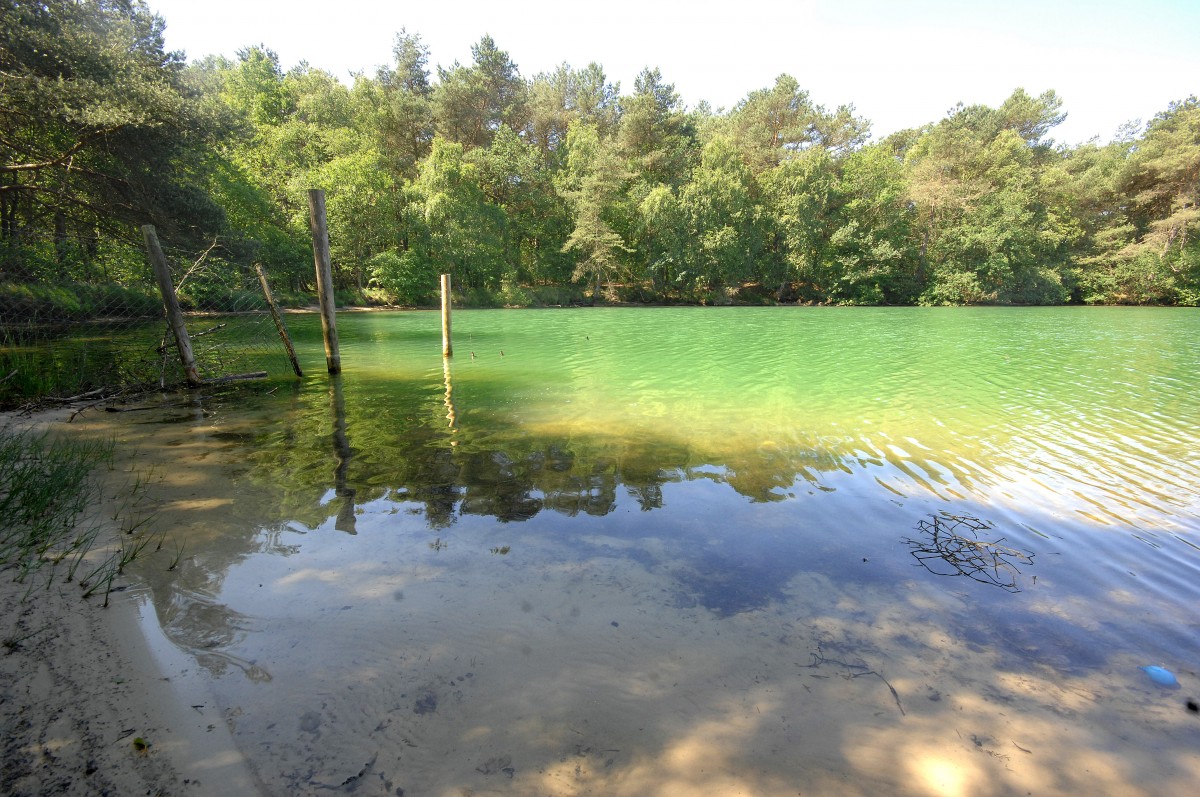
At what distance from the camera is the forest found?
40.3 m

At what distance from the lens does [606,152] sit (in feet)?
142

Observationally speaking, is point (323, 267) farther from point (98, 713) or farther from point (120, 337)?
point (120, 337)

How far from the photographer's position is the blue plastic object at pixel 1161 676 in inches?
120

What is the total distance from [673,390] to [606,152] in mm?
37370

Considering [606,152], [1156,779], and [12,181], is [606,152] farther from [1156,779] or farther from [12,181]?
[1156,779]

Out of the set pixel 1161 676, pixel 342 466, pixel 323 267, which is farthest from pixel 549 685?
pixel 323 267

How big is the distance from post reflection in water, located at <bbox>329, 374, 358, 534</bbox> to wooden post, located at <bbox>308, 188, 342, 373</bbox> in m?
2.05

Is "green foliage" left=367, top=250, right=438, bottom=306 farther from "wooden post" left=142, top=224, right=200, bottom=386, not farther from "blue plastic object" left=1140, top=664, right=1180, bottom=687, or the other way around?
"blue plastic object" left=1140, top=664, right=1180, bottom=687

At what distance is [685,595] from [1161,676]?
2750mm

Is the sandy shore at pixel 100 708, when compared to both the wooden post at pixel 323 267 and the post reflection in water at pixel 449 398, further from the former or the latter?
the wooden post at pixel 323 267

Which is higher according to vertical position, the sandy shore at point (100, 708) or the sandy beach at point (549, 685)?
the sandy shore at point (100, 708)

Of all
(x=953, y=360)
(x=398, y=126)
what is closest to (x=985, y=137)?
(x=953, y=360)

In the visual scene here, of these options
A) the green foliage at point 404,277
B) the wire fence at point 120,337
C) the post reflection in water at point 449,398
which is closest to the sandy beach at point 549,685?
the post reflection in water at point 449,398

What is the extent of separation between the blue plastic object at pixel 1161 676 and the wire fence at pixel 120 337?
11963mm
